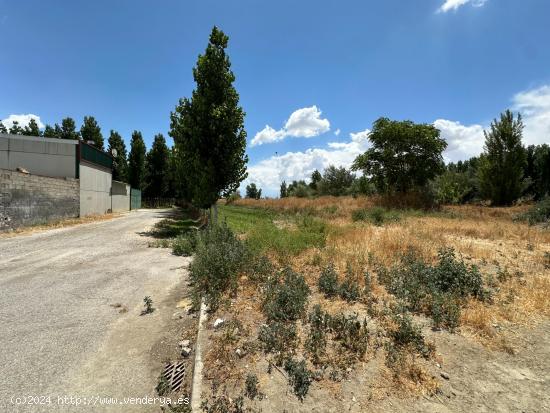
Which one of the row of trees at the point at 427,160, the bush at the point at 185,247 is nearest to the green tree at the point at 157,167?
the row of trees at the point at 427,160

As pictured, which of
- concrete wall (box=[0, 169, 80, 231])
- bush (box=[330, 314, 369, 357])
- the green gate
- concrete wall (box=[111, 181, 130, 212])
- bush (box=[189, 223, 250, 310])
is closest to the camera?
bush (box=[330, 314, 369, 357])

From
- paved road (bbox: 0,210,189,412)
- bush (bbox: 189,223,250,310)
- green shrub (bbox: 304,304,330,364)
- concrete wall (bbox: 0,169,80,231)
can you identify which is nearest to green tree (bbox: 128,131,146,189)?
concrete wall (bbox: 0,169,80,231)

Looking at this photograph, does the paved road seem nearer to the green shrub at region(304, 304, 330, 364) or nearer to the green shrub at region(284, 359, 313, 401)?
the green shrub at region(284, 359, 313, 401)

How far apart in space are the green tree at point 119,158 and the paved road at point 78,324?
35633 mm

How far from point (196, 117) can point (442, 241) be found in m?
11.3

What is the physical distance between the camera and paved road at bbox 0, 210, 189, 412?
3113 mm

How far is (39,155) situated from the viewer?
19500mm

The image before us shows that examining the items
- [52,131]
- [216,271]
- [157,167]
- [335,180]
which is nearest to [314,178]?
[335,180]

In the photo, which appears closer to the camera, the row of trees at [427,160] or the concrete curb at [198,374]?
the concrete curb at [198,374]

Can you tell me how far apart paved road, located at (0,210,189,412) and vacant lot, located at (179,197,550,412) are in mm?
975

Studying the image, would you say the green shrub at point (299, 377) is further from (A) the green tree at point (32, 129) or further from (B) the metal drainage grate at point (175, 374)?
(A) the green tree at point (32, 129)

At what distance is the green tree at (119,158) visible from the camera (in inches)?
1632

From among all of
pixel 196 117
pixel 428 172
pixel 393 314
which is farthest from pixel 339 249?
pixel 428 172

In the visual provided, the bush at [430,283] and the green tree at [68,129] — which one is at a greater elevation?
the green tree at [68,129]
